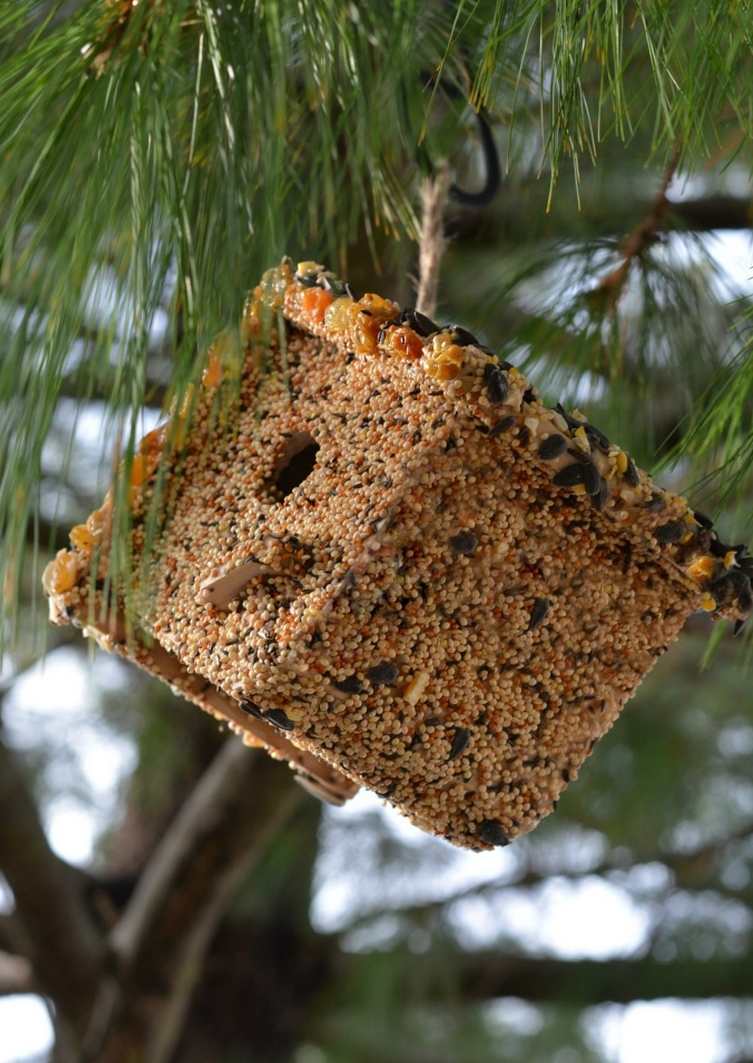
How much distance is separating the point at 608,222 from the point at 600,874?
91 cm

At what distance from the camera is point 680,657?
228 centimetres

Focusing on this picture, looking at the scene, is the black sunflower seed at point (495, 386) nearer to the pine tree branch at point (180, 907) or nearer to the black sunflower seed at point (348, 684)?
the black sunflower seed at point (348, 684)

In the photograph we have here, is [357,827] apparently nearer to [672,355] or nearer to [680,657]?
[680,657]

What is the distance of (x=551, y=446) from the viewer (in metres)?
0.72

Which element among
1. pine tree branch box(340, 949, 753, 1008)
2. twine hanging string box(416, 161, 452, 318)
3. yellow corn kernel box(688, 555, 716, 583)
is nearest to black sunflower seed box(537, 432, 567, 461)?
yellow corn kernel box(688, 555, 716, 583)

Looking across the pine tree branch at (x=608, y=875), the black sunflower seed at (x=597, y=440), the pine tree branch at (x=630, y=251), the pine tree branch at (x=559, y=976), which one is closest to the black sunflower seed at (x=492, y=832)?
the black sunflower seed at (x=597, y=440)

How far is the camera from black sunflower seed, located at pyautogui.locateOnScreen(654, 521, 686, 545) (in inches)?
29.9

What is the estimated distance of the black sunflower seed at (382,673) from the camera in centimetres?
74

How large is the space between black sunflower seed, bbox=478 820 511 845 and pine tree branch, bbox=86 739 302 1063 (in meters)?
0.80

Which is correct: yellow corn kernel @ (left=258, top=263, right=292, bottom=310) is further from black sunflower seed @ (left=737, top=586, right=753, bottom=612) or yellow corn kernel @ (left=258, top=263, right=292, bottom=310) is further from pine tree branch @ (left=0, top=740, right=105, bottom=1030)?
pine tree branch @ (left=0, top=740, right=105, bottom=1030)

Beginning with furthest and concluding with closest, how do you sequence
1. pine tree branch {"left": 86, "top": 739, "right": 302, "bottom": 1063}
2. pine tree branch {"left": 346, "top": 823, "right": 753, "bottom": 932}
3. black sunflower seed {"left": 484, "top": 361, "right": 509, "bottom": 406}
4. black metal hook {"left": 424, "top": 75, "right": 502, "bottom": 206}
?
pine tree branch {"left": 346, "top": 823, "right": 753, "bottom": 932}
pine tree branch {"left": 86, "top": 739, "right": 302, "bottom": 1063}
black metal hook {"left": 424, "top": 75, "right": 502, "bottom": 206}
black sunflower seed {"left": 484, "top": 361, "right": 509, "bottom": 406}

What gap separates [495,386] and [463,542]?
8cm

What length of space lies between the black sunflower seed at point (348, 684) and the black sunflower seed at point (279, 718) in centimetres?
A: 3

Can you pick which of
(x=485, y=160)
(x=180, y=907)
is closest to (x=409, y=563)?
(x=485, y=160)
